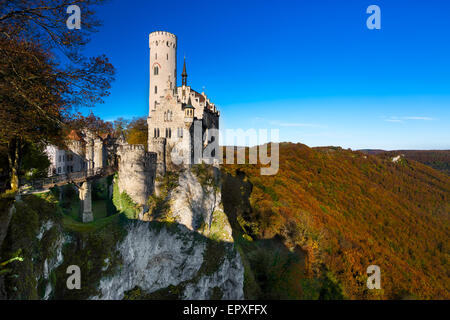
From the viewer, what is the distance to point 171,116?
29.8 metres

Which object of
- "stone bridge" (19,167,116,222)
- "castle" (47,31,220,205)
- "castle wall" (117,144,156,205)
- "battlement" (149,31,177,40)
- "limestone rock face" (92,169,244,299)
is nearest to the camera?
"stone bridge" (19,167,116,222)

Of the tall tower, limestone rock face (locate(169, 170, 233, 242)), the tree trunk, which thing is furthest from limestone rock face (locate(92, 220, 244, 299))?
the tall tower

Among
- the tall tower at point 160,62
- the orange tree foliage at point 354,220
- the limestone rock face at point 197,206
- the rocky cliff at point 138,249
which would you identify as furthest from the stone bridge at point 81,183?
the orange tree foliage at point 354,220

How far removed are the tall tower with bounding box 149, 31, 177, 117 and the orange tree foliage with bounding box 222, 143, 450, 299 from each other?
2117cm

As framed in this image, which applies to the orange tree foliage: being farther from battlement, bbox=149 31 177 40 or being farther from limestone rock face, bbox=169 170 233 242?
battlement, bbox=149 31 177 40

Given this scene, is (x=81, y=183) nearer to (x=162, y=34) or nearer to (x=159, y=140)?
(x=159, y=140)

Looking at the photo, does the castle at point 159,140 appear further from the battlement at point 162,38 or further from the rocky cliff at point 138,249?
the rocky cliff at point 138,249

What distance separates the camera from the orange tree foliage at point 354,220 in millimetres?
41062

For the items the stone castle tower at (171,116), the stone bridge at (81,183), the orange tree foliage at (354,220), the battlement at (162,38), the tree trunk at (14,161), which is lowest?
the orange tree foliage at (354,220)

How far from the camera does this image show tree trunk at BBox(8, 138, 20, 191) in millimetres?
14156

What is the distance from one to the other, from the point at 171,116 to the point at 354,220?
187 ft

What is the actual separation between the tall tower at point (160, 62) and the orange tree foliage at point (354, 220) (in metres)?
21.2

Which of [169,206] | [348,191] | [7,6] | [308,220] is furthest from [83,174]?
[348,191]
